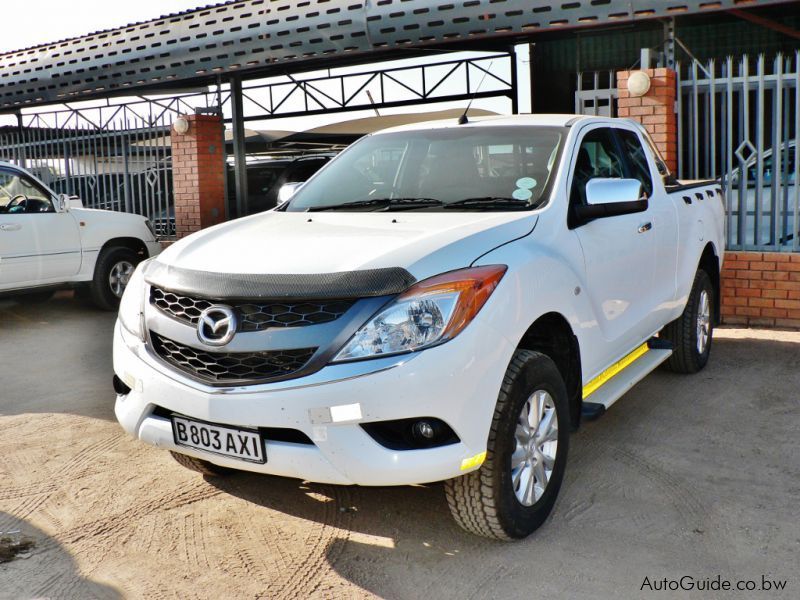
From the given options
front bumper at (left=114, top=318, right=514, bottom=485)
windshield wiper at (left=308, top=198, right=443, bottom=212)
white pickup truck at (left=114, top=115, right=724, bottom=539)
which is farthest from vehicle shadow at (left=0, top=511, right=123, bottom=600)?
windshield wiper at (left=308, top=198, right=443, bottom=212)

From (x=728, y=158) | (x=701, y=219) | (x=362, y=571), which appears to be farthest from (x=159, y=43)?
(x=362, y=571)

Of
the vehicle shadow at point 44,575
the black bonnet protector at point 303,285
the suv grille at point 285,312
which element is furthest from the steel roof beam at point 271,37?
the vehicle shadow at point 44,575

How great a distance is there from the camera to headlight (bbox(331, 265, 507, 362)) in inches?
118

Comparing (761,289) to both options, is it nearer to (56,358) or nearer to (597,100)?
(597,100)

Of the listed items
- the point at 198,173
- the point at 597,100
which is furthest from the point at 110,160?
the point at 597,100

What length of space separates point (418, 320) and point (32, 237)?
6907 mm

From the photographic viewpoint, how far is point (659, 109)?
7910 mm

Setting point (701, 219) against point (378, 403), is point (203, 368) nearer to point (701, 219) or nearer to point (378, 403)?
point (378, 403)

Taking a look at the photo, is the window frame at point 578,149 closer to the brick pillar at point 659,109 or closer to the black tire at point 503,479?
the black tire at point 503,479

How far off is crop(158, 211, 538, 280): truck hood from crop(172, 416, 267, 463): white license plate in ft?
2.01

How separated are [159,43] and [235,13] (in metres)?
1.35

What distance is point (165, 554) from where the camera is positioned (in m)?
3.42

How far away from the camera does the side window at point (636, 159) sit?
510 centimetres

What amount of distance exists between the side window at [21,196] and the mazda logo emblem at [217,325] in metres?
6.25
